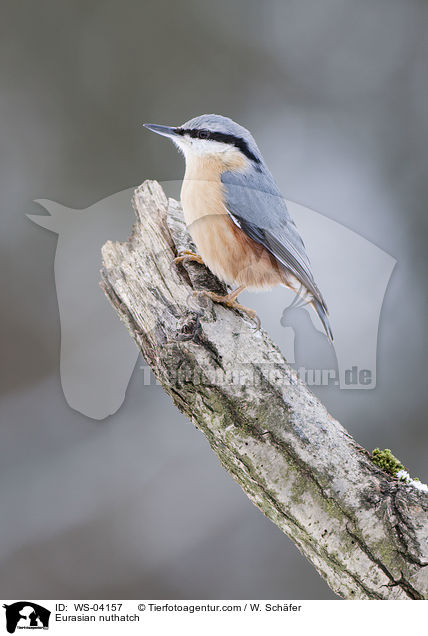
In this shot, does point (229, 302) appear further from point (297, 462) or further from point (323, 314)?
point (297, 462)

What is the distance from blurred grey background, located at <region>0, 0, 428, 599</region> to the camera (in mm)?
2023

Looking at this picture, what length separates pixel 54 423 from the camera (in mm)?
2186

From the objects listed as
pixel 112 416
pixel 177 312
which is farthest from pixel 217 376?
pixel 112 416

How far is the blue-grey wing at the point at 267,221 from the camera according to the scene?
151 cm

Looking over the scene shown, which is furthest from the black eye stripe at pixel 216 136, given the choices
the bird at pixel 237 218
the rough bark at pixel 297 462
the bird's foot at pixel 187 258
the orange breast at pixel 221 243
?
the rough bark at pixel 297 462

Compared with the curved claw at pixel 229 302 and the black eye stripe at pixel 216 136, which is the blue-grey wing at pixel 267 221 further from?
the curved claw at pixel 229 302

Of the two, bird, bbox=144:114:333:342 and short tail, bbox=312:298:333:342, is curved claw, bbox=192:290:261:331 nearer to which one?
bird, bbox=144:114:333:342

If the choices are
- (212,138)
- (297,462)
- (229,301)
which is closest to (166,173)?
(212,138)

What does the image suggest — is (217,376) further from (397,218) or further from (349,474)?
(397,218)

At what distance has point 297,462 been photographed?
1134 millimetres

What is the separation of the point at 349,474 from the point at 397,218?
1.18 meters
